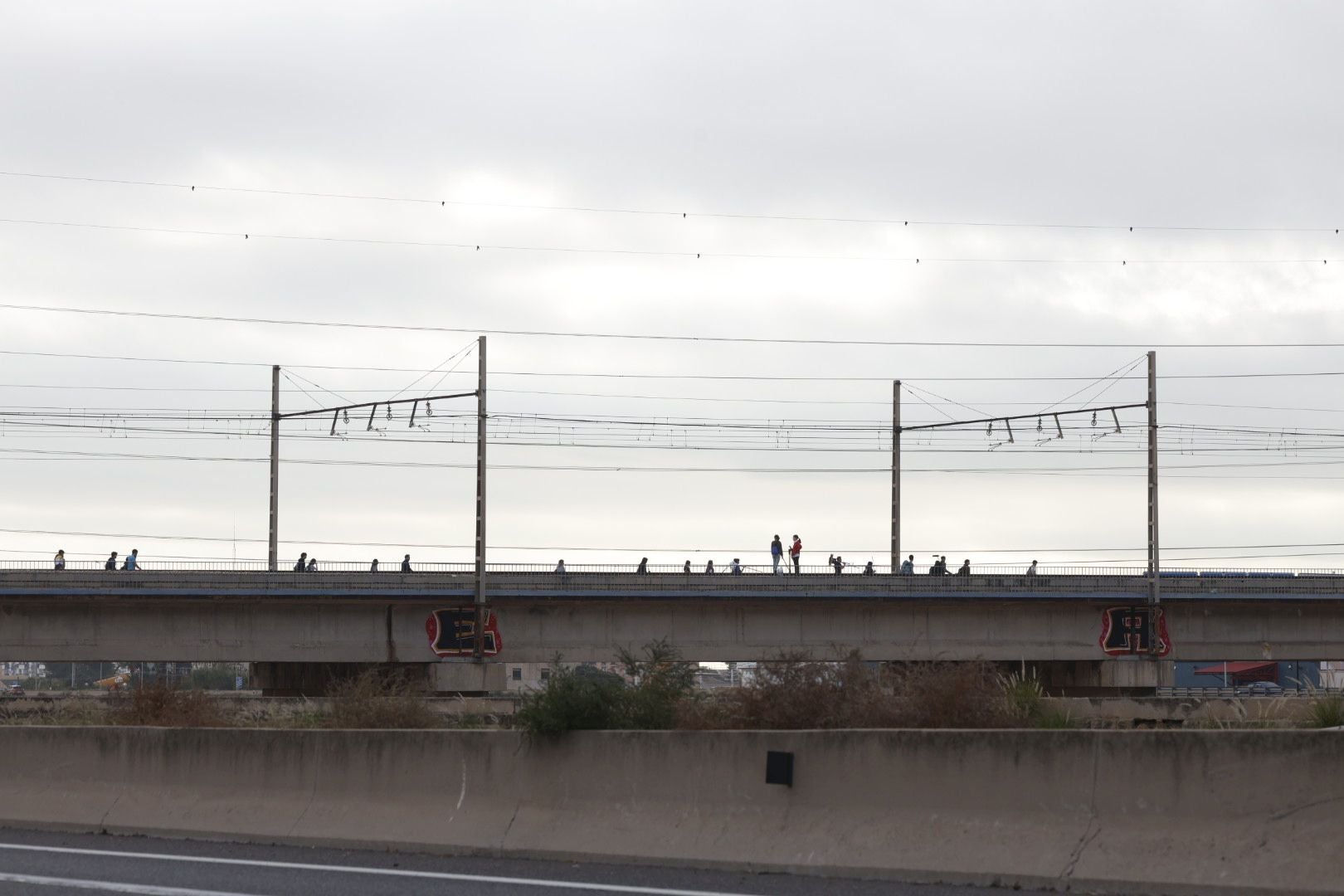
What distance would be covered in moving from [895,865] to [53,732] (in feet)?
33.9

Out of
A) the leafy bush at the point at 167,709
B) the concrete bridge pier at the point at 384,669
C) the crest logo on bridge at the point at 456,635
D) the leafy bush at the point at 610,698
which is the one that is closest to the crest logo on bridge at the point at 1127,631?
the concrete bridge pier at the point at 384,669

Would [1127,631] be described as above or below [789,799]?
below

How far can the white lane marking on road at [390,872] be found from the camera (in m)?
11.2

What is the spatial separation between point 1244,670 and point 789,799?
119 meters

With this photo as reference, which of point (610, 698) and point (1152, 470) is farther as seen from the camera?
point (1152, 470)

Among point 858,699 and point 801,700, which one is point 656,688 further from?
point 858,699

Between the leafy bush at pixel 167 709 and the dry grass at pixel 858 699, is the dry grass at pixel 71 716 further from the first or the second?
the dry grass at pixel 858 699

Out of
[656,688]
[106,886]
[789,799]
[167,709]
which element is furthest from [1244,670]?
[106,886]

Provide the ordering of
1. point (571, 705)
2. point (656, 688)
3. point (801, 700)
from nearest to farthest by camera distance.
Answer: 1. point (571, 705)
2. point (801, 700)
3. point (656, 688)

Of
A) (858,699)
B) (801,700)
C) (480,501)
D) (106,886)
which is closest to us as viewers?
(106,886)

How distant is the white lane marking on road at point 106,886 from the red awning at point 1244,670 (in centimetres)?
11012

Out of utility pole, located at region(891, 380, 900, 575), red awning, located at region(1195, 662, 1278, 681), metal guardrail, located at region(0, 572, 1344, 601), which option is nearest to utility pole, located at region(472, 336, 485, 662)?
metal guardrail, located at region(0, 572, 1344, 601)

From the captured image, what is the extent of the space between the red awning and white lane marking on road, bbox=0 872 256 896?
361 feet

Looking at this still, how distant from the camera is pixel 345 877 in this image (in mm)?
12547
